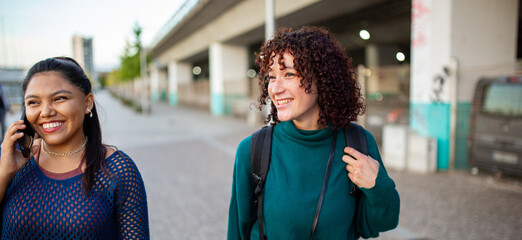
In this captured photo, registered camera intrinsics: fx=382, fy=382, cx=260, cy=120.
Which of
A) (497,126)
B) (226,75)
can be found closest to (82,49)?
(226,75)

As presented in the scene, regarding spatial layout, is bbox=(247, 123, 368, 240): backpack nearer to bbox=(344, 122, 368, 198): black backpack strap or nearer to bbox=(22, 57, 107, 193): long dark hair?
bbox=(344, 122, 368, 198): black backpack strap

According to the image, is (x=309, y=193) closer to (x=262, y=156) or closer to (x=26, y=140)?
(x=262, y=156)

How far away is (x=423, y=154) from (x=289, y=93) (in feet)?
21.0

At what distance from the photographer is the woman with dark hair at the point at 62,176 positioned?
1.64 meters

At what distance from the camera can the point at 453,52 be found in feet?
24.1

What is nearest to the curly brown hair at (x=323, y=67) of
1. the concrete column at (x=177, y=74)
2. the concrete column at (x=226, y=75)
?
the concrete column at (x=226, y=75)

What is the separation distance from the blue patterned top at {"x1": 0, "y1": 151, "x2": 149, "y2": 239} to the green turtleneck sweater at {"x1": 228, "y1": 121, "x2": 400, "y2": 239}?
1.70 feet

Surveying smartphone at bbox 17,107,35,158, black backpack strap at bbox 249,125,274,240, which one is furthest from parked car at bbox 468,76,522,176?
smartphone at bbox 17,107,35,158

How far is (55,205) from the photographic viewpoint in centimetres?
165

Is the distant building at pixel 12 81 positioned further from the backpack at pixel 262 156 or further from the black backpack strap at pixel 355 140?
the black backpack strap at pixel 355 140

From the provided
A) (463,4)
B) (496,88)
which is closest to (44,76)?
(496,88)

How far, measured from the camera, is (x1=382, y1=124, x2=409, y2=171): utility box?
7.74 meters

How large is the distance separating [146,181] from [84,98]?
5.43m

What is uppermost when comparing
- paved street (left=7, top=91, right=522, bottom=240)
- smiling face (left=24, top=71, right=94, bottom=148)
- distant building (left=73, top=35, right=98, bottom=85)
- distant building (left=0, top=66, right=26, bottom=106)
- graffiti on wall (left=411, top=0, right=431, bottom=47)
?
distant building (left=73, top=35, right=98, bottom=85)
